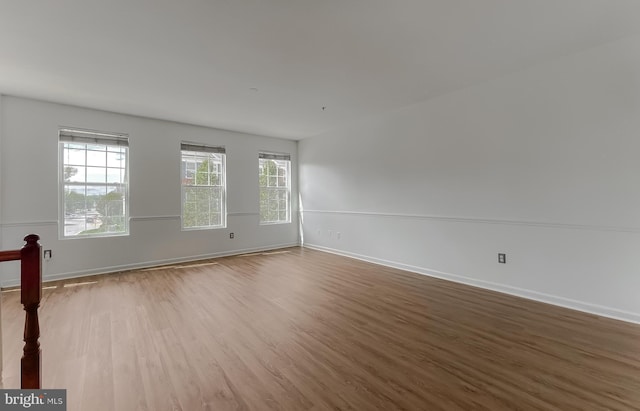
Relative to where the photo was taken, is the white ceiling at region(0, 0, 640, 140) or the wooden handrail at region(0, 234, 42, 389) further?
the white ceiling at region(0, 0, 640, 140)

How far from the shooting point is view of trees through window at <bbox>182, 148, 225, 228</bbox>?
514 cm

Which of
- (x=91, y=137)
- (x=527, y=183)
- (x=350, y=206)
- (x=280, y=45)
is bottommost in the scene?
(x=350, y=206)

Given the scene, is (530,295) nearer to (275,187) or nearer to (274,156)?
(275,187)

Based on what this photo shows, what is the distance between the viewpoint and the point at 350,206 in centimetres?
536

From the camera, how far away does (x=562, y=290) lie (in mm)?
2889

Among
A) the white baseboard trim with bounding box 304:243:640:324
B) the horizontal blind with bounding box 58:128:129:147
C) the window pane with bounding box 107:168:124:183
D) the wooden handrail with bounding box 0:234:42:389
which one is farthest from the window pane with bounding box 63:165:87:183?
the white baseboard trim with bounding box 304:243:640:324

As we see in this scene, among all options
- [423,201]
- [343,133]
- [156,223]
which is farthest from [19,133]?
[423,201]

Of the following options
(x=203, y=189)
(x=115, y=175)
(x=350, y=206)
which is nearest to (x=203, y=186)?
(x=203, y=189)

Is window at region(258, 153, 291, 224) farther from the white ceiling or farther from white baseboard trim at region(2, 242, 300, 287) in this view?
the white ceiling

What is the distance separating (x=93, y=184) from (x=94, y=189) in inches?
3.1

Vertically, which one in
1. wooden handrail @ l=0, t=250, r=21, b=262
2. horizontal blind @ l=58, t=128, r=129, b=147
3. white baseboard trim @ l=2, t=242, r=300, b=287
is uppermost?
horizontal blind @ l=58, t=128, r=129, b=147

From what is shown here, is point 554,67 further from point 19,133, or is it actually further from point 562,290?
point 19,133

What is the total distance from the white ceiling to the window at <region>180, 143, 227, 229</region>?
4.78 feet

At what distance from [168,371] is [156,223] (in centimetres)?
352
